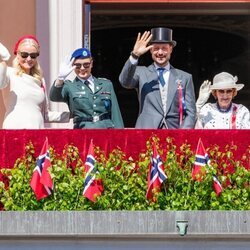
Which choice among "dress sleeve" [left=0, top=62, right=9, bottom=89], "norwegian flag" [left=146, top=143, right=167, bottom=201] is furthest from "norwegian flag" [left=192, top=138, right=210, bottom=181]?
"dress sleeve" [left=0, top=62, right=9, bottom=89]

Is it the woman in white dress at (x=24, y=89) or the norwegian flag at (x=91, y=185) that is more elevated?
the woman in white dress at (x=24, y=89)

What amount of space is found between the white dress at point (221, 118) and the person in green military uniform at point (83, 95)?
75cm

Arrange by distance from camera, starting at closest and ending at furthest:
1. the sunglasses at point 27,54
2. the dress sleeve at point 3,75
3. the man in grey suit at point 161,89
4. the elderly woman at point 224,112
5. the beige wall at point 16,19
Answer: the dress sleeve at point 3,75
the sunglasses at point 27,54
the elderly woman at point 224,112
the man in grey suit at point 161,89
the beige wall at point 16,19

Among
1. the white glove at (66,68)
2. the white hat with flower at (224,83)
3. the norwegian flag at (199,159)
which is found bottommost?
the norwegian flag at (199,159)

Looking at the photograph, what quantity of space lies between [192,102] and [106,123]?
0.84 meters

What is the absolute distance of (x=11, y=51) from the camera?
45.3 ft

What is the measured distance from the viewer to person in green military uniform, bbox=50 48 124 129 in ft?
37.5

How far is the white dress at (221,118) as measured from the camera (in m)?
11.5

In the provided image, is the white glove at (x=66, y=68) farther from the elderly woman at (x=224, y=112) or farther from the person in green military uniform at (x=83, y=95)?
the elderly woman at (x=224, y=112)

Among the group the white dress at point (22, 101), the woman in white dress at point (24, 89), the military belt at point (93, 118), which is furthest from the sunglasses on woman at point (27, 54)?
the military belt at point (93, 118)

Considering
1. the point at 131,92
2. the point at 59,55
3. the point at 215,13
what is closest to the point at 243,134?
the point at 59,55

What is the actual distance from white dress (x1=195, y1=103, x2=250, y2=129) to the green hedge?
842 millimetres

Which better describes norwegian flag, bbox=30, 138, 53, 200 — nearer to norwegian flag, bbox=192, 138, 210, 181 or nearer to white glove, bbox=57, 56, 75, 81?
white glove, bbox=57, 56, 75, 81

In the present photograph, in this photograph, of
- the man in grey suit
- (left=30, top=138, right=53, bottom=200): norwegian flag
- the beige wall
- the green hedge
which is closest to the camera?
(left=30, top=138, right=53, bottom=200): norwegian flag
